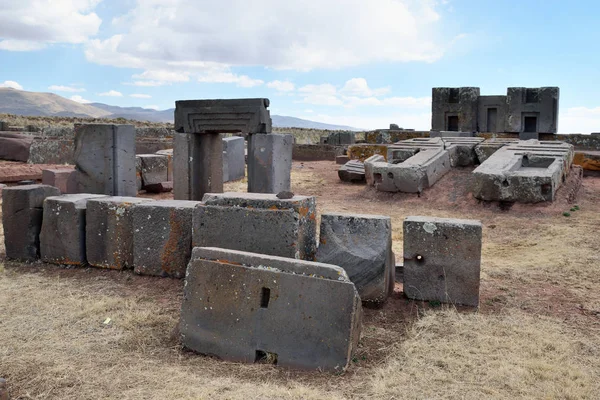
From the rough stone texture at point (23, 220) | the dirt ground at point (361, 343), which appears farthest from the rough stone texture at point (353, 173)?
the rough stone texture at point (23, 220)

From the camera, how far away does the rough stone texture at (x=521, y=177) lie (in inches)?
370

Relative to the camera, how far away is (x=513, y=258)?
264 inches

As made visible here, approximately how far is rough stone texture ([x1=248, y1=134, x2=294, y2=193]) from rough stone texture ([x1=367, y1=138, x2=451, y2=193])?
2.82m

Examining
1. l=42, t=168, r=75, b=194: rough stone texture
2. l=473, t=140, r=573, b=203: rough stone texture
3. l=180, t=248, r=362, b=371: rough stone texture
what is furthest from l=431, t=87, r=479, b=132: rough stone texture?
l=180, t=248, r=362, b=371: rough stone texture

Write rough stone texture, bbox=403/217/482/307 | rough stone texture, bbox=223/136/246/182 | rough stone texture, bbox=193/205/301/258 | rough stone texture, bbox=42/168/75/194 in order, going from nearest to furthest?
rough stone texture, bbox=193/205/301/258
rough stone texture, bbox=403/217/482/307
rough stone texture, bbox=42/168/75/194
rough stone texture, bbox=223/136/246/182

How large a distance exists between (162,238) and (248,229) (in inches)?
49.3

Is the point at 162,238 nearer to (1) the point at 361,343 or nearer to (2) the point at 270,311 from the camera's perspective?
(2) the point at 270,311

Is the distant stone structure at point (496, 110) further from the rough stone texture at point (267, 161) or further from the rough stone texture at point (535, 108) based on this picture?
the rough stone texture at point (267, 161)

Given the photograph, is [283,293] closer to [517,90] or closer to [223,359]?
[223,359]

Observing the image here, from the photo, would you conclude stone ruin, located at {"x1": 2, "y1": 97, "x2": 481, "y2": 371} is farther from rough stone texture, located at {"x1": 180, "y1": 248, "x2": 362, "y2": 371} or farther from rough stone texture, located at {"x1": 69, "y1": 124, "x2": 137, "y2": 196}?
rough stone texture, located at {"x1": 69, "y1": 124, "x2": 137, "y2": 196}

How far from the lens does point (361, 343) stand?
4.11 metres

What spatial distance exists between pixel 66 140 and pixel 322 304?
1324cm

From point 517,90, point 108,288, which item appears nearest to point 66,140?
point 108,288

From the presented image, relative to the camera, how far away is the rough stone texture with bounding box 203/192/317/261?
15.7 feet
